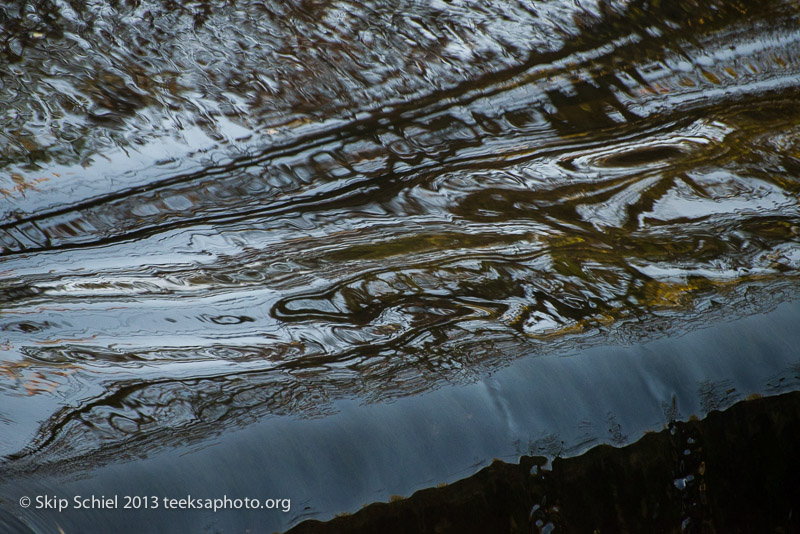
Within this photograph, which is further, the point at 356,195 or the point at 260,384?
the point at 356,195

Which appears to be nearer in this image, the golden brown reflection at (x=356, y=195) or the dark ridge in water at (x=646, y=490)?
the dark ridge in water at (x=646, y=490)

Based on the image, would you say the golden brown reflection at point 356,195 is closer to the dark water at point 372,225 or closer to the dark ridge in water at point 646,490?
the dark water at point 372,225

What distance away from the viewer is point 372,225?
1.56 metres

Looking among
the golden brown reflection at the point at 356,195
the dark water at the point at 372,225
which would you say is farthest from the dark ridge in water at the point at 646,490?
the golden brown reflection at the point at 356,195

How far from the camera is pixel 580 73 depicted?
6.54ft

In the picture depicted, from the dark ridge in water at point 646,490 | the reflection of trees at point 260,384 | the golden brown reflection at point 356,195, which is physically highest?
the golden brown reflection at point 356,195

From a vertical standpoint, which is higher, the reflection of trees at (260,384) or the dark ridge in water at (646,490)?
the reflection of trees at (260,384)

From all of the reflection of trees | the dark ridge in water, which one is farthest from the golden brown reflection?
the dark ridge in water

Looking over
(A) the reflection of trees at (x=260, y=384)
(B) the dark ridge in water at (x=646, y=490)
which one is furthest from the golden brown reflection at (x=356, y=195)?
(B) the dark ridge in water at (x=646, y=490)

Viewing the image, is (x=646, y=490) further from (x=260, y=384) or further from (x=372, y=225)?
(x=372, y=225)

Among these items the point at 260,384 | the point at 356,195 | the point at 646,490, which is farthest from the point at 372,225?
the point at 646,490

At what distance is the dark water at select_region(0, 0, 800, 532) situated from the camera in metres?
1.07

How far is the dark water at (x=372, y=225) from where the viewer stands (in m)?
1.07

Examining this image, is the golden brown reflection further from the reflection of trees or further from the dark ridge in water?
the dark ridge in water
